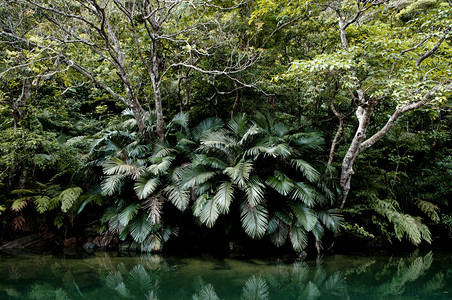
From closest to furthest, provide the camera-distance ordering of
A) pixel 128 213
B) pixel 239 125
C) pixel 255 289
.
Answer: pixel 255 289 → pixel 128 213 → pixel 239 125

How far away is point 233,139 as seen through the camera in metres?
5.95

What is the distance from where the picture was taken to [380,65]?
5.23m

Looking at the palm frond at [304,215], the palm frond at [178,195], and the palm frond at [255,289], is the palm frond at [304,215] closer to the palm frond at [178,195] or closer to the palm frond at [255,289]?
the palm frond at [255,289]

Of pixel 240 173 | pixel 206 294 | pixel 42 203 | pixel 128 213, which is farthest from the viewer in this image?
pixel 42 203

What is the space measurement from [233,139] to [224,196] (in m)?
1.51

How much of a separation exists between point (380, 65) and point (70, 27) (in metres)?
6.61

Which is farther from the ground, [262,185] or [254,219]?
[262,185]

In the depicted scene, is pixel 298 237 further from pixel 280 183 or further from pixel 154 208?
pixel 154 208

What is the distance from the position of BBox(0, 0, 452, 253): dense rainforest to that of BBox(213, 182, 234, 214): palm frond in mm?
32

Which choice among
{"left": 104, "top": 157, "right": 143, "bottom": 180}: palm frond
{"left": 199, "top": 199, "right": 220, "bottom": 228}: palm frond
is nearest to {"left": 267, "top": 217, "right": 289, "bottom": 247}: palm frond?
{"left": 199, "top": 199, "right": 220, "bottom": 228}: palm frond

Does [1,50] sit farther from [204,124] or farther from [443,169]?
[443,169]

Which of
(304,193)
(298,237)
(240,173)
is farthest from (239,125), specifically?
(298,237)

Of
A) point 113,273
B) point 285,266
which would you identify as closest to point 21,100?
point 113,273

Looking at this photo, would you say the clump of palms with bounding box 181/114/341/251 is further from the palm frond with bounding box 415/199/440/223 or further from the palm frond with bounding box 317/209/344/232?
the palm frond with bounding box 415/199/440/223
